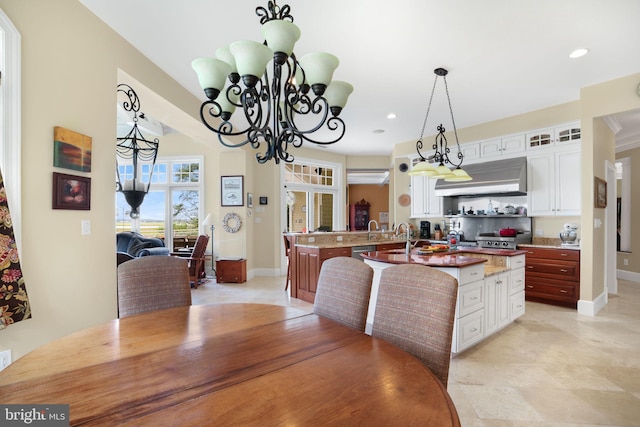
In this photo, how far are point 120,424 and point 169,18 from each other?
9.12ft

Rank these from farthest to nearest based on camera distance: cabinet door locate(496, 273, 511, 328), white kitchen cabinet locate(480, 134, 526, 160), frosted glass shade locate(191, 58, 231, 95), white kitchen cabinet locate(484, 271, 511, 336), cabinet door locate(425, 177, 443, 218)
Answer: cabinet door locate(425, 177, 443, 218) < white kitchen cabinet locate(480, 134, 526, 160) < cabinet door locate(496, 273, 511, 328) < white kitchen cabinet locate(484, 271, 511, 336) < frosted glass shade locate(191, 58, 231, 95)

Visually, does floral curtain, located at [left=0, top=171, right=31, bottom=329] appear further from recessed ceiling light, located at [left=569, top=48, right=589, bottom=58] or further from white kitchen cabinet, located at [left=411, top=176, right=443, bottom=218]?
white kitchen cabinet, located at [left=411, top=176, right=443, bottom=218]

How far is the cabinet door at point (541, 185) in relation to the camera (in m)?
4.53

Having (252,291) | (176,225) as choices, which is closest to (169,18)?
(252,291)

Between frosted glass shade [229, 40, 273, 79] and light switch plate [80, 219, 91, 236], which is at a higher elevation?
frosted glass shade [229, 40, 273, 79]

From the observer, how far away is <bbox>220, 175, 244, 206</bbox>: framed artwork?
603cm

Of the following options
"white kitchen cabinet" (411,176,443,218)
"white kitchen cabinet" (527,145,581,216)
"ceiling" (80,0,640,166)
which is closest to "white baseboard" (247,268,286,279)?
"white kitchen cabinet" (411,176,443,218)

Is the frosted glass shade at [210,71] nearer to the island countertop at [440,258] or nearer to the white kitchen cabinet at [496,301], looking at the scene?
the island countertop at [440,258]

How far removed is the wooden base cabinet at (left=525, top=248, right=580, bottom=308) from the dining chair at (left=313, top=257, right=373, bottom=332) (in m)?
3.88

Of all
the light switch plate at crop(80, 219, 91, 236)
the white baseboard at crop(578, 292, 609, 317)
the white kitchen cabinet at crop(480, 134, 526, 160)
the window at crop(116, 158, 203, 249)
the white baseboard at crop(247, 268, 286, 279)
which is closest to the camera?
the light switch plate at crop(80, 219, 91, 236)

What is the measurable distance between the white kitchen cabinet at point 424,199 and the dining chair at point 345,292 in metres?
4.68

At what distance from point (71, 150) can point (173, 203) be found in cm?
503

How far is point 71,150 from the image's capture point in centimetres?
210

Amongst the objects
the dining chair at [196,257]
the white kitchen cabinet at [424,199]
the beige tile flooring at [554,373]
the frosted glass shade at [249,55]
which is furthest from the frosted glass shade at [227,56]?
the white kitchen cabinet at [424,199]
